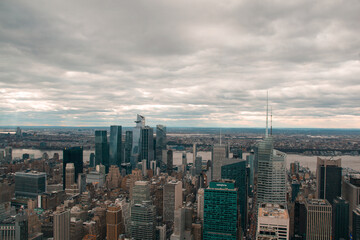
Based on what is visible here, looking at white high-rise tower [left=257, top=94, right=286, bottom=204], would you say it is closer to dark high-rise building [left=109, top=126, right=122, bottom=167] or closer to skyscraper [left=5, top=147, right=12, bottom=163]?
skyscraper [left=5, top=147, right=12, bottom=163]

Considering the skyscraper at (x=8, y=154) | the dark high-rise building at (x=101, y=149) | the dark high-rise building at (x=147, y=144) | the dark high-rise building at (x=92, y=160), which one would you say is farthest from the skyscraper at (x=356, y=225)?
the dark high-rise building at (x=147, y=144)

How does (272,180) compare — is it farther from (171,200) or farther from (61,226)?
(61,226)

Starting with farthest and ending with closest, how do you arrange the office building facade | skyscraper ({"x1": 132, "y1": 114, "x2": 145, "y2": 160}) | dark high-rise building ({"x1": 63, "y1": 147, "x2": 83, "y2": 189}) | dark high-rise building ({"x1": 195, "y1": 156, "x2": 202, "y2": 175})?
the office building facade < skyscraper ({"x1": 132, "y1": 114, "x2": 145, "y2": 160}) < dark high-rise building ({"x1": 195, "y1": 156, "x2": 202, "y2": 175}) < dark high-rise building ({"x1": 63, "y1": 147, "x2": 83, "y2": 189})

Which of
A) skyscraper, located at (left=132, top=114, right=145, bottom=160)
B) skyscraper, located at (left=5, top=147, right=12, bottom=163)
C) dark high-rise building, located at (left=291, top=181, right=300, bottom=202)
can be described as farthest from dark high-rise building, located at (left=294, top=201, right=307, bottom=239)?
skyscraper, located at (left=132, top=114, right=145, bottom=160)

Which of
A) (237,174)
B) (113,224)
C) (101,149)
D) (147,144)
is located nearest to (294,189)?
(237,174)

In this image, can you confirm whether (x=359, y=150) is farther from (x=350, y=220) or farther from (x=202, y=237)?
(x=202, y=237)

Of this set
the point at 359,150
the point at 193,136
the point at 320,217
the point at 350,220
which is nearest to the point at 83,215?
the point at 320,217

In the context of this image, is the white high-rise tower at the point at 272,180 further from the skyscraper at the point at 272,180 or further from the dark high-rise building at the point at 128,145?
the dark high-rise building at the point at 128,145
